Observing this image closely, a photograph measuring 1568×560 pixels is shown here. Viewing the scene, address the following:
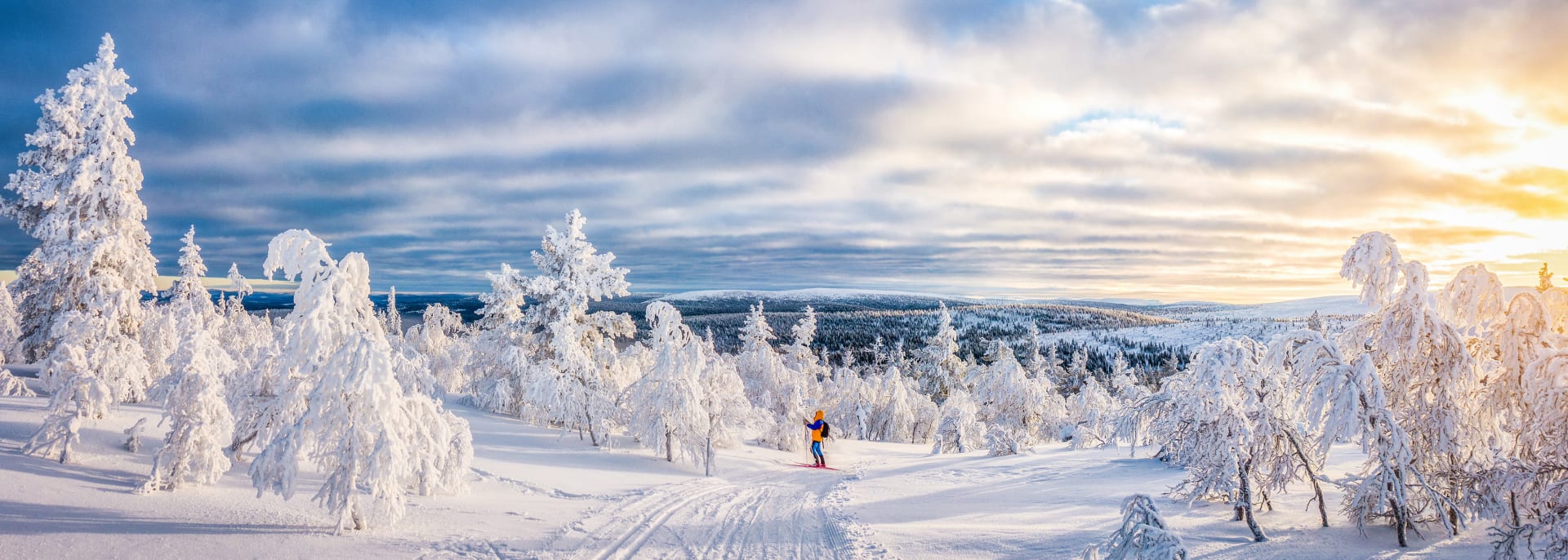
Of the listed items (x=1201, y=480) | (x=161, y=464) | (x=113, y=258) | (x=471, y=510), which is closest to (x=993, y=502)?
(x=1201, y=480)

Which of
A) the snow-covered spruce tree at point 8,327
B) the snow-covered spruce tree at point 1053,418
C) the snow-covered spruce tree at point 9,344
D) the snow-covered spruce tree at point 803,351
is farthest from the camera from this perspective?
the snow-covered spruce tree at point 803,351

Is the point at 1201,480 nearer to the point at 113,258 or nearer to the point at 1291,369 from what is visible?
the point at 1291,369

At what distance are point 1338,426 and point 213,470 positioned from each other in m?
21.3

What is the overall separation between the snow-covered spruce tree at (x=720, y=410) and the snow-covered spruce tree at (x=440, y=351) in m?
19.4

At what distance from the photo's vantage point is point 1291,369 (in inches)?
500

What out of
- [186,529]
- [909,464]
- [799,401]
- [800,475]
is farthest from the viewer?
Answer: [799,401]

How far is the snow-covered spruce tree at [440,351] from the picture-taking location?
44875 millimetres

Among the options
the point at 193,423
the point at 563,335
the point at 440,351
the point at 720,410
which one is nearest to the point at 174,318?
the point at 563,335

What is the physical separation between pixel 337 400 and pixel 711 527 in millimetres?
7471

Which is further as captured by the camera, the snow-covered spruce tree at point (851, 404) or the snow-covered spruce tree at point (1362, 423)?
the snow-covered spruce tree at point (851, 404)

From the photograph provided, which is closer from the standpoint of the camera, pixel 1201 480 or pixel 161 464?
pixel 161 464

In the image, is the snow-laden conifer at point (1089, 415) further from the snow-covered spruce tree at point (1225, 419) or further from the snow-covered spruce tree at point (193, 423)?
the snow-covered spruce tree at point (193, 423)

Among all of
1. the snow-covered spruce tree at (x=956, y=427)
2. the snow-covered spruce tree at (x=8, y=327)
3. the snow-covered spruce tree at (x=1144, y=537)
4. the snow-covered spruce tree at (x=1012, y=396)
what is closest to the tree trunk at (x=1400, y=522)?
the snow-covered spruce tree at (x=1144, y=537)

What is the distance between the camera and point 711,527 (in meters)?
13.3
